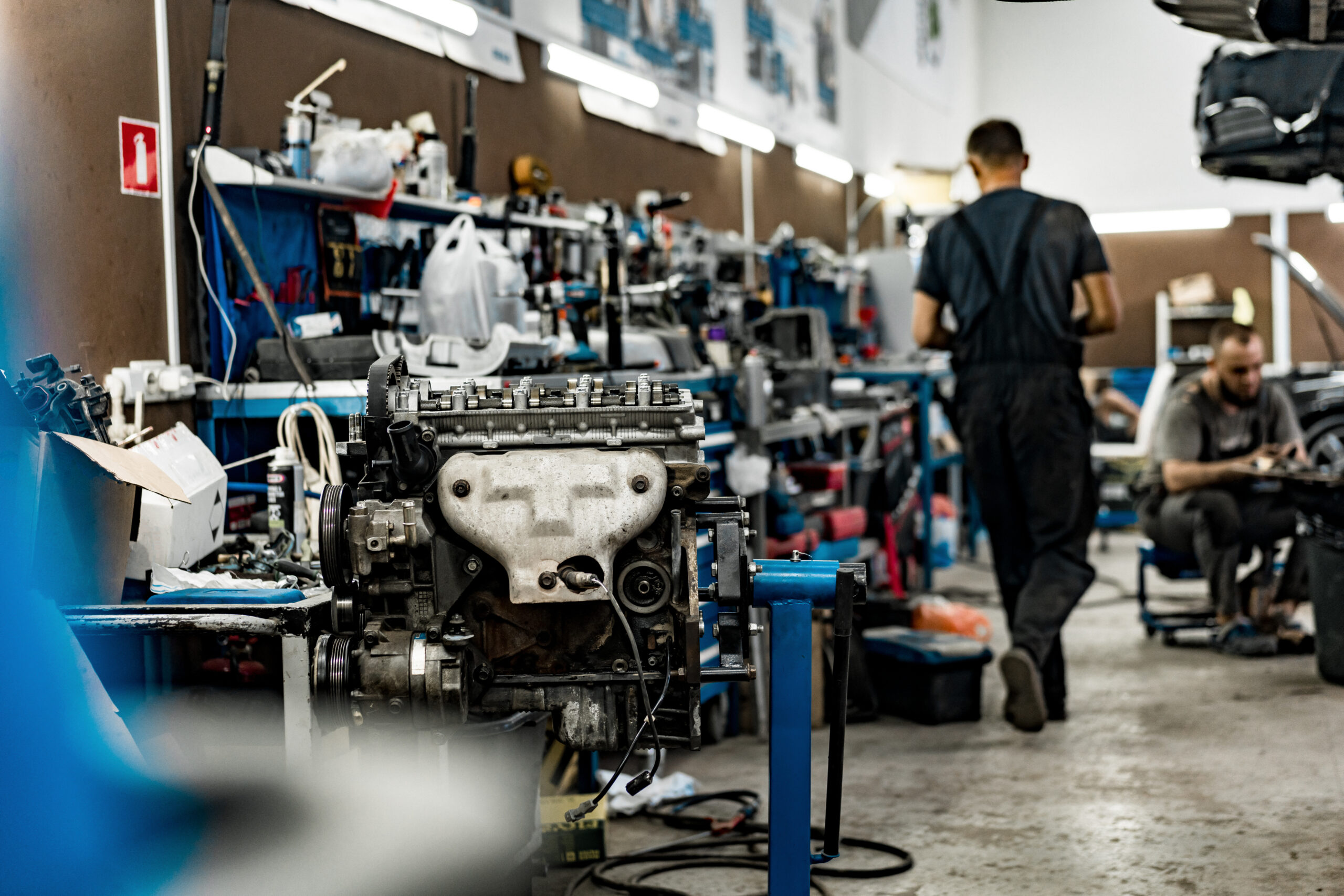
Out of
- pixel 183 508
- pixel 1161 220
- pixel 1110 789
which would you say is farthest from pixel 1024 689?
pixel 1161 220

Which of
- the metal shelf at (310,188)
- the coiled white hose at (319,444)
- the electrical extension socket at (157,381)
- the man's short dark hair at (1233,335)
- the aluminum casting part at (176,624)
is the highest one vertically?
the metal shelf at (310,188)

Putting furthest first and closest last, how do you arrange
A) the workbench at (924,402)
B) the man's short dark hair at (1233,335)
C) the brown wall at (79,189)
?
the workbench at (924,402) → the man's short dark hair at (1233,335) → the brown wall at (79,189)

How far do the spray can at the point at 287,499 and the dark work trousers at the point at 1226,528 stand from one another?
11.4 ft

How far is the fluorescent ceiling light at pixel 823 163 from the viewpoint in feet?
25.2

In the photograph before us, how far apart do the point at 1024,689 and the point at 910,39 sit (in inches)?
281

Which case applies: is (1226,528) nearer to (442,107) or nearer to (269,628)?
(442,107)

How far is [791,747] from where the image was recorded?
2.02 meters

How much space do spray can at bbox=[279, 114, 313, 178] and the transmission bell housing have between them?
149 cm

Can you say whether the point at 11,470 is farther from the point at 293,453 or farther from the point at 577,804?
the point at 577,804

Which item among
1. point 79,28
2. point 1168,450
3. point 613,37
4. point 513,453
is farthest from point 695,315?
point 513,453

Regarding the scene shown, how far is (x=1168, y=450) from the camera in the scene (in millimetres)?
5074

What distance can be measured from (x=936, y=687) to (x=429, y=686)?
2372 millimetres

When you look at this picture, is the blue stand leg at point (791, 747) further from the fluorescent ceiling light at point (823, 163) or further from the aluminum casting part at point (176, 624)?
the fluorescent ceiling light at point (823, 163)

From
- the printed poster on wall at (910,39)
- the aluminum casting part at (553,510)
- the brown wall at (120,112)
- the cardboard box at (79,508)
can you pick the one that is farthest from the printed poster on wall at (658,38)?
the aluminum casting part at (553,510)
